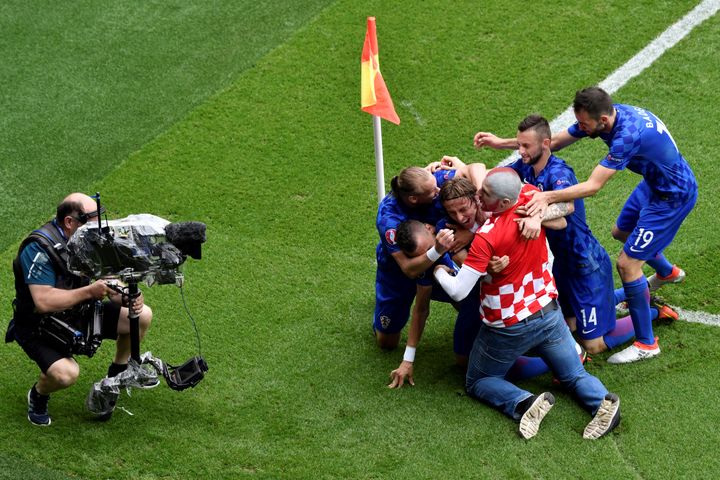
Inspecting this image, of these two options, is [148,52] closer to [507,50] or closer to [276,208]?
[276,208]

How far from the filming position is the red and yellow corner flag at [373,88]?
7.57 meters

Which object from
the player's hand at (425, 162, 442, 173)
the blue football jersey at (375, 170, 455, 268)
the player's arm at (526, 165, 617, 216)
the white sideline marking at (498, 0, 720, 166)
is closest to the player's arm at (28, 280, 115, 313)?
the blue football jersey at (375, 170, 455, 268)

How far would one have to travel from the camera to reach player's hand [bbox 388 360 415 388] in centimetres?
703

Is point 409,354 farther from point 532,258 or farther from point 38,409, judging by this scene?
point 38,409

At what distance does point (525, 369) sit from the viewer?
7051 millimetres

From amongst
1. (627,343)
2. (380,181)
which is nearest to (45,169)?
(380,181)

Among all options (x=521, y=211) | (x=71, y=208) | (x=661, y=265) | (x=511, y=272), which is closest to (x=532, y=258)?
(x=511, y=272)

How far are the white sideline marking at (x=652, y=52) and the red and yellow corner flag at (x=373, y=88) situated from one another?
2.14 m

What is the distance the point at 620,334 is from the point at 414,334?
4.96 ft

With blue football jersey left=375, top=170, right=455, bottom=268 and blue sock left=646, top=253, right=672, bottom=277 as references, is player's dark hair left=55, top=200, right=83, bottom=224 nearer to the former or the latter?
blue football jersey left=375, top=170, right=455, bottom=268

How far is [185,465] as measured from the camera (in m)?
6.48

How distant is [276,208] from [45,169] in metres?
2.30

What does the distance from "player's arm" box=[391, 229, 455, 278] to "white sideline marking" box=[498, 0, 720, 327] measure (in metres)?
2.86

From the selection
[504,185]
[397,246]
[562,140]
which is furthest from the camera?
[562,140]
